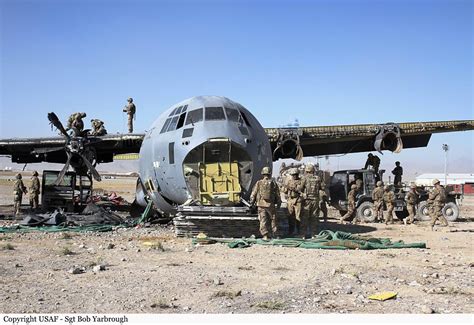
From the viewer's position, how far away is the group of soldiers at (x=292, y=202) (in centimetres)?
1162

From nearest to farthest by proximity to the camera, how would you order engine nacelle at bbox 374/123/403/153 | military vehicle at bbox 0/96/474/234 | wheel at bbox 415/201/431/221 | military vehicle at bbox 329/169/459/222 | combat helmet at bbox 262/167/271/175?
combat helmet at bbox 262/167/271/175
military vehicle at bbox 0/96/474/234
military vehicle at bbox 329/169/459/222
engine nacelle at bbox 374/123/403/153
wheel at bbox 415/201/431/221

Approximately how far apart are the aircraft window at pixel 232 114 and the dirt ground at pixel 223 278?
3.23m

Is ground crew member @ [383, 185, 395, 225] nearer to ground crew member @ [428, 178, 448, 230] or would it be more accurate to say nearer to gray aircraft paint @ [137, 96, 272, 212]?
ground crew member @ [428, 178, 448, 230]

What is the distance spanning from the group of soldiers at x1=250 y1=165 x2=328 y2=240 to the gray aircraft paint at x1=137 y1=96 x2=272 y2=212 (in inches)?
28.8

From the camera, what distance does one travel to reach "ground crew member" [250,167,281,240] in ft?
37.9

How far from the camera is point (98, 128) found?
800 inches

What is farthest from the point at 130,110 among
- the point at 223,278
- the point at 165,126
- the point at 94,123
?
the point at 223,278

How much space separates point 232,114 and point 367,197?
9338mm

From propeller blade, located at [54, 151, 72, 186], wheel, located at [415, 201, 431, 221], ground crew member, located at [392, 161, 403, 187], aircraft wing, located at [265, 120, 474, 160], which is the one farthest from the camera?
ground crew member, located at [392, 161, 403, 187]

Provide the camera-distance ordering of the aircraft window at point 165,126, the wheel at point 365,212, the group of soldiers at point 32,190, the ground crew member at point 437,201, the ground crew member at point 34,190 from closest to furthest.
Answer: the aircraft window at point 165,126, the ground crew member at point 437,201, the group of soldiers at point 32,190, the wheel at point 365,212, the ground crew member at point 34,190

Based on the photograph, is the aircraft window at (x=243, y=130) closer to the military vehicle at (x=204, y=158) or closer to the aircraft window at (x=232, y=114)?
the military vehicle at (x=204, y=158)

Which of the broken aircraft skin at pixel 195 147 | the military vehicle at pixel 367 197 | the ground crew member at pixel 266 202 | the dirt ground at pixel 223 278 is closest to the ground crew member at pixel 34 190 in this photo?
the broken aircraft skin at pixel 195 147

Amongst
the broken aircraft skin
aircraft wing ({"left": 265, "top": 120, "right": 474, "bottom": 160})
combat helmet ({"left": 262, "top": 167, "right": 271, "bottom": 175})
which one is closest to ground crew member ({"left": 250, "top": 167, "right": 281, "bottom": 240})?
combat helmet ({"left": 262, "top": 167, "right": 271, "bottom": 175})
